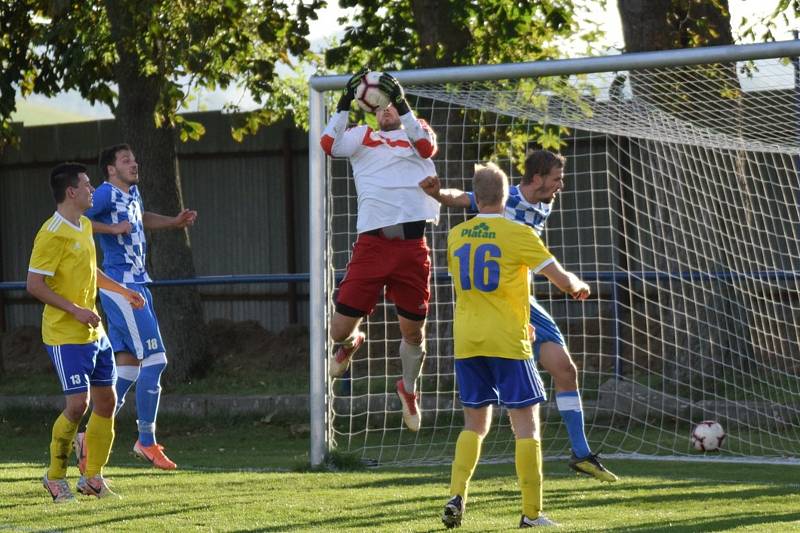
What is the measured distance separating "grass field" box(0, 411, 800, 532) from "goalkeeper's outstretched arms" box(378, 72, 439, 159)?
215 cm

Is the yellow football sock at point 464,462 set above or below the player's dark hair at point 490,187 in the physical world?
below

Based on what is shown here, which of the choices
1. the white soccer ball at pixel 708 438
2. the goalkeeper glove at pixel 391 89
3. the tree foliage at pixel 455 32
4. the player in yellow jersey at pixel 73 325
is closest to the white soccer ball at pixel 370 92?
the goalkeeper glove at pixel 391 89

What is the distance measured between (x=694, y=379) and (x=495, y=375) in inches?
275

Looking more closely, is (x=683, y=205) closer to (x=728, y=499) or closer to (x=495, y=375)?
(x=728, y=499)

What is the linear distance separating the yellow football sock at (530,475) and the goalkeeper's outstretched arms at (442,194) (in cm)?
198

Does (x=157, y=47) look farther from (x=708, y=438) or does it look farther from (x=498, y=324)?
(x=498, y=324)

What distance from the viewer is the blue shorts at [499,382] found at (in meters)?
6.29

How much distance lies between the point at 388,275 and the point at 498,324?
2.26m

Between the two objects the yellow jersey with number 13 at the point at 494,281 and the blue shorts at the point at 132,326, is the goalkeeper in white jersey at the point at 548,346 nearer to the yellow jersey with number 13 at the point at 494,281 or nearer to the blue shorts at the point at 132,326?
the yellow jersey with number 13 at the point at 494,281

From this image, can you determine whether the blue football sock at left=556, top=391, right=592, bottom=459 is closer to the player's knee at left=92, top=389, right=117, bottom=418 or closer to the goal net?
the goal net

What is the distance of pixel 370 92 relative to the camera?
26.3ft

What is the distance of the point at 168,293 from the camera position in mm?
15562

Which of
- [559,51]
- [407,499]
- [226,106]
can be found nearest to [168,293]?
[226,106]

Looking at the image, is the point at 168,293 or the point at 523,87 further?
the point at 168,293
